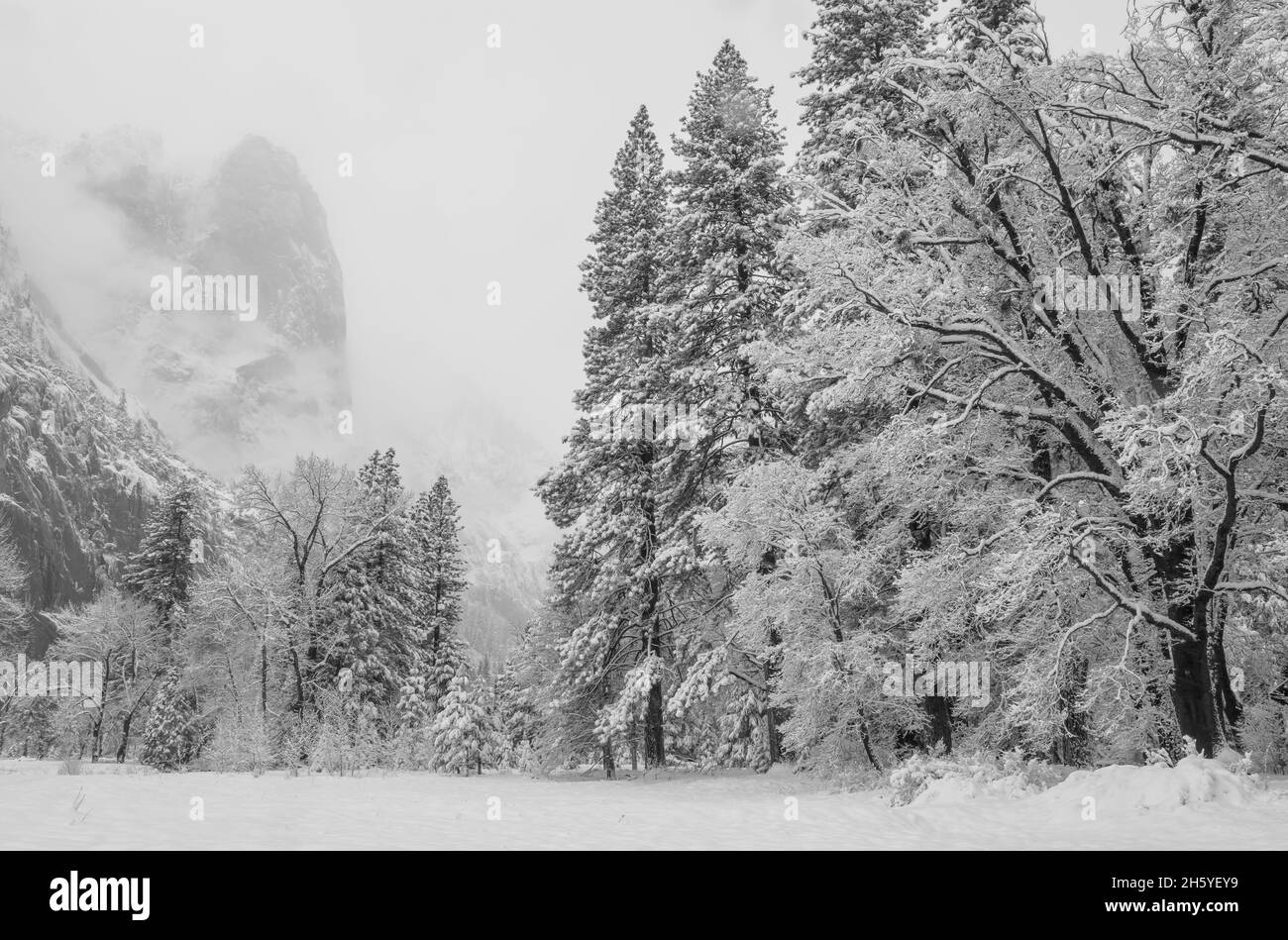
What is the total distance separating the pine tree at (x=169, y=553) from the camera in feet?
127

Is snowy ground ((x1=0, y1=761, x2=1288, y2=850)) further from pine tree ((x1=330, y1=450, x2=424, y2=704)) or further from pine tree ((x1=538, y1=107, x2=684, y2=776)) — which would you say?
pine tree ((x1=330, y1=450, x2=424, y2=704))

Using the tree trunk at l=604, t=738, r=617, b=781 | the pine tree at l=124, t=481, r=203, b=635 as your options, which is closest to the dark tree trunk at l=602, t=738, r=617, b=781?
the tree trunk at l=604, t=738, r=617, b=781

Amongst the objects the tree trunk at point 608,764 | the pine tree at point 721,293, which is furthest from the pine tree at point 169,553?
the pine tree at point 721,293

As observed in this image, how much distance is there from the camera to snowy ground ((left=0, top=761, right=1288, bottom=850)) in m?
7.38

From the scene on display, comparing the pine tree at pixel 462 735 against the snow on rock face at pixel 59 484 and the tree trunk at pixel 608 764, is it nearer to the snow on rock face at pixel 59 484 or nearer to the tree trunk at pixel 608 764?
the tree trunk at pixel 608 764

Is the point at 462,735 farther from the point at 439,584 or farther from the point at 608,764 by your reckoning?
the point at 439,584

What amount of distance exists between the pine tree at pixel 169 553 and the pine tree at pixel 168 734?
1722 cm

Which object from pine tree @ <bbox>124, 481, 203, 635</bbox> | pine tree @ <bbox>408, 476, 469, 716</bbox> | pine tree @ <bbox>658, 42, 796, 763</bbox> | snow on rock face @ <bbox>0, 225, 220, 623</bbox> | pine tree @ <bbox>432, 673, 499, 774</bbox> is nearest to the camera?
pine tree @ <bbox>658, 42, 796, 763</bbox>

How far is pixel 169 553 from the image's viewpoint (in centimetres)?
3878

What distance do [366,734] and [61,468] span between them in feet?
368

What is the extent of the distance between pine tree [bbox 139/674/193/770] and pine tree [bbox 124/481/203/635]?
17219mm

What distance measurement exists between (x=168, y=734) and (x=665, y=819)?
60.8ft

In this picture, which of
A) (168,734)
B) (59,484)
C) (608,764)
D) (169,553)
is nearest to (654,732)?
(608,764)

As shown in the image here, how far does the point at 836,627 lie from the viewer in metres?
14.8
